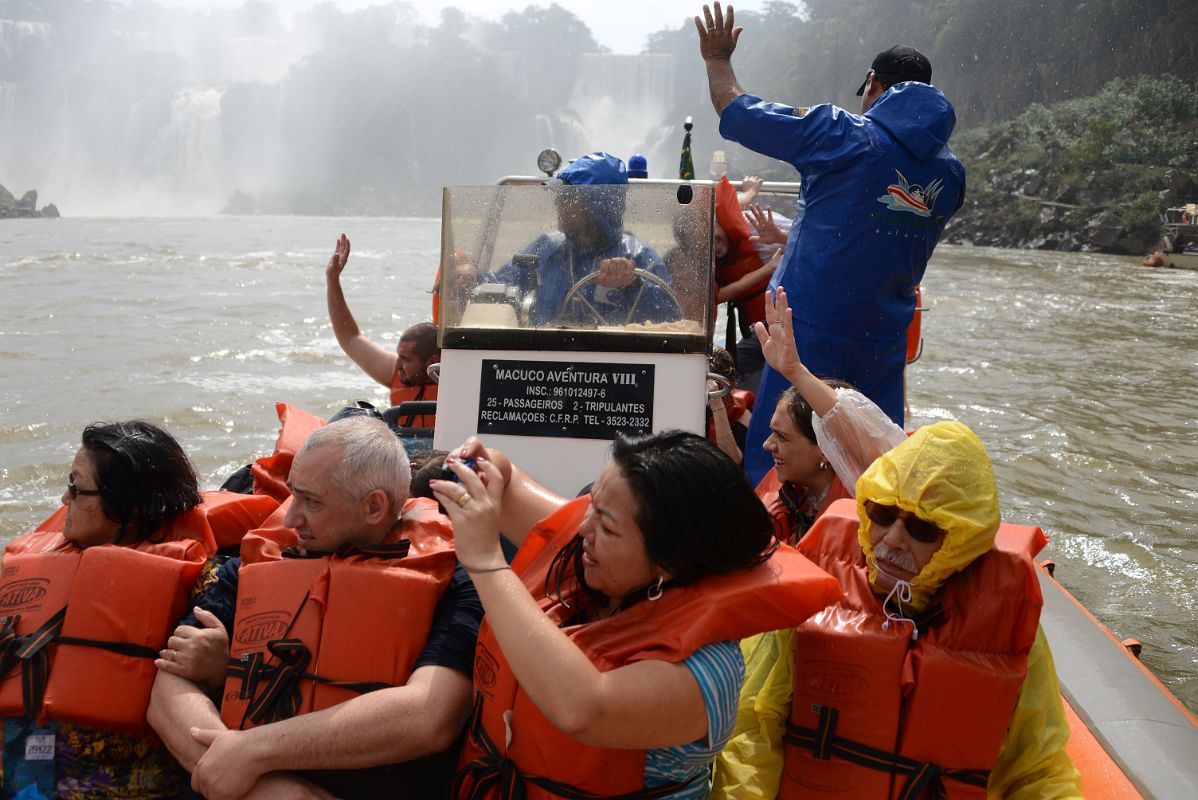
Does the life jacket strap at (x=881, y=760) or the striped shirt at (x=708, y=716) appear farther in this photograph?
the life jacket strap at (x=881, y=760)

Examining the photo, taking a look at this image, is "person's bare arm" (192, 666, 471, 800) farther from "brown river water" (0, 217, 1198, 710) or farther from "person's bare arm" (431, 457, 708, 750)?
"brown river water" (0, 217, 1198, 710)

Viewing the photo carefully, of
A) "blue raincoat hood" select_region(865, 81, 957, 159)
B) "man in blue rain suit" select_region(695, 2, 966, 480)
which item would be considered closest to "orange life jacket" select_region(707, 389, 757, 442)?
"man in blue rain suit" select_region(695, 2, 966, 480)

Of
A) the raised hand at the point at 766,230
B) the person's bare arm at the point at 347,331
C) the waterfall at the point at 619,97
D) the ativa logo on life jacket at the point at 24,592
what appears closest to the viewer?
the ativa logo on life jacket at the point at 24,592

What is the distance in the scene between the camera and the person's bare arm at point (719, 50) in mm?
3492

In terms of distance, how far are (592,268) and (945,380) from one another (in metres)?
9.91

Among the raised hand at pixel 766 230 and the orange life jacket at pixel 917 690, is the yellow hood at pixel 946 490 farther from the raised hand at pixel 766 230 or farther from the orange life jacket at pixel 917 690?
the raised hand at pixel 766 230

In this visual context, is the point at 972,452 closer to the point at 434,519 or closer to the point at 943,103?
the point at 434,519

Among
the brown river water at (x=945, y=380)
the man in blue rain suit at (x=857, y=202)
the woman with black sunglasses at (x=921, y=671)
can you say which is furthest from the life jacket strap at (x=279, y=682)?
the brown river water at (x=945, y=380)

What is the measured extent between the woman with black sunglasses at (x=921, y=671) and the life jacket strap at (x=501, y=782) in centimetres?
29

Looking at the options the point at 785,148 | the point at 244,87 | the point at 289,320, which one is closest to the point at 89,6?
the point at 244,87

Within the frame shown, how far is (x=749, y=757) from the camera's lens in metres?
2.23

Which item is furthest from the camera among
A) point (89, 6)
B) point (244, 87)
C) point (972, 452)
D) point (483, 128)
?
point (89, 6)

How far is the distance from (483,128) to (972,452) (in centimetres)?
8931

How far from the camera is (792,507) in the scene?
3004 millimetres
